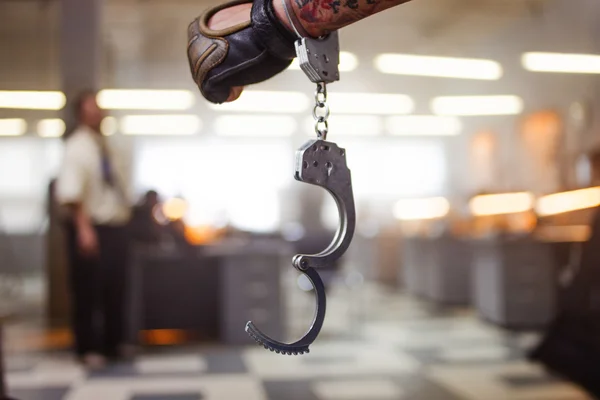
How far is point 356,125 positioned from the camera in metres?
6.73

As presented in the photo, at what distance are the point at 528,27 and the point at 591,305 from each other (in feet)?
11.8

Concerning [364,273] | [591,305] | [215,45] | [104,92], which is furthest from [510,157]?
[215,45]

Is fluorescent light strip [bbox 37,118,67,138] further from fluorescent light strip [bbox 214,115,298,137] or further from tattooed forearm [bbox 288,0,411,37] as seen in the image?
tattooed forearm [bbox 288,0,411,37]

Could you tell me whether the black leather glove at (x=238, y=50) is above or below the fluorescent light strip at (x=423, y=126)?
below

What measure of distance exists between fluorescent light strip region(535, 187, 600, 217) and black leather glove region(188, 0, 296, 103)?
12.9ft

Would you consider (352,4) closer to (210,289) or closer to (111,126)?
(210,289)

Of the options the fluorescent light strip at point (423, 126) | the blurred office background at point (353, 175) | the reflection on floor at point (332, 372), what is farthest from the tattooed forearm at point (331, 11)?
the fluorescent light strip at point (423, 126)

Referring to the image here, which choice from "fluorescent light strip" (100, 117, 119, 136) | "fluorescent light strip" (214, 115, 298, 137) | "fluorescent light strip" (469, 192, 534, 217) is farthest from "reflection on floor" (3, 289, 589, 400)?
"fluorescent light strip" (214, 115, 298, 137)

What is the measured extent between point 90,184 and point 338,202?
9.90ft

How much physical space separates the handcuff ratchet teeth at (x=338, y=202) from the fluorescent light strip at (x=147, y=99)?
5.67 m

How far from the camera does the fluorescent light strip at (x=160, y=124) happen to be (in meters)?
6.39

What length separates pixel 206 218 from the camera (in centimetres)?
622

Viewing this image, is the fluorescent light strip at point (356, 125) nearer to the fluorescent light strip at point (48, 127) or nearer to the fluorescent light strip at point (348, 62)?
the fluorescent light strip at point (348, 62)

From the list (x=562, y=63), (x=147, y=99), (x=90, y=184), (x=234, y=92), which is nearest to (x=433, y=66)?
(x=562, y=63)
